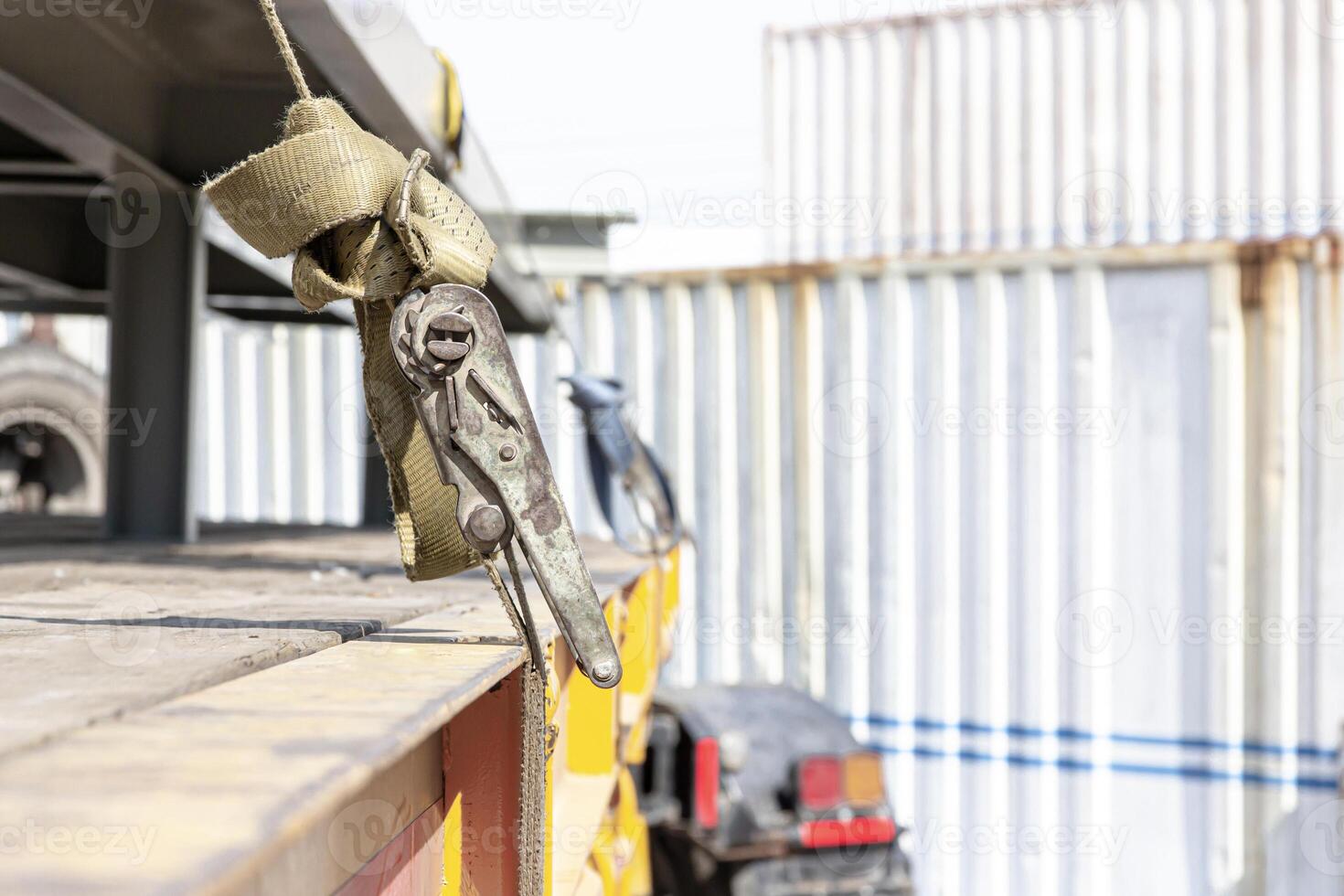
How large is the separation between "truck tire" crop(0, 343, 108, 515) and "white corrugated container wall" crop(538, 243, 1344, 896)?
5407 millimetres

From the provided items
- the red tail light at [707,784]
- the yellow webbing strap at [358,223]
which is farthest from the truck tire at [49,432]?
the yellow webbing strap at [358,223]

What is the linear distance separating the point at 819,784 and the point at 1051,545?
241 centimetres

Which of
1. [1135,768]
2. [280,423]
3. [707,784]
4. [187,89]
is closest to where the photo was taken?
[187,89]

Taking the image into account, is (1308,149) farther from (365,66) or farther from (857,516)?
(365,66)

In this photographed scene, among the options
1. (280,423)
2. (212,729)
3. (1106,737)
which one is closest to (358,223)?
(212,729)

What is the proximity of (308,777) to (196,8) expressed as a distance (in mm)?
2603

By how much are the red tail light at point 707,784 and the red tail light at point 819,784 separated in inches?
14.0

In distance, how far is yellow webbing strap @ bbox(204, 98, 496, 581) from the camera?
4.33 ft

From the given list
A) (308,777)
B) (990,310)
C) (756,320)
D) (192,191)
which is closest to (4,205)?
(192,191)

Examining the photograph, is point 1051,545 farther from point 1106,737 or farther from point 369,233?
point 369,233

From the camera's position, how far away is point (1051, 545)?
587cm

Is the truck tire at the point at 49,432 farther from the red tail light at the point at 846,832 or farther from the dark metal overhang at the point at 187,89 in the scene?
the red tail light at the point at 846,832

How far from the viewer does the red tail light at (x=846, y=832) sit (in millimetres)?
4152

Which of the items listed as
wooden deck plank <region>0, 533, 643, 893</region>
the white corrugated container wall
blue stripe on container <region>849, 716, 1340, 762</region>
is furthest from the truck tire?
wooden deck plank <region>0, 533, 643, 893</region>
